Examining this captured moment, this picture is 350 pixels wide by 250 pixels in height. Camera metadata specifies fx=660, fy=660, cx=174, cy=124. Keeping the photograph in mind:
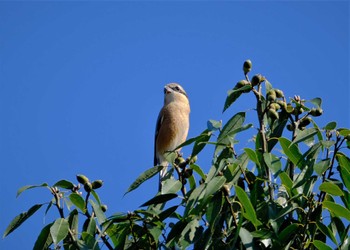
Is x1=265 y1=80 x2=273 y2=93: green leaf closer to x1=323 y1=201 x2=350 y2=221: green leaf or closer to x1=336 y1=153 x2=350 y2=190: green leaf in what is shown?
x1=336 y1=153 x2=350 y2=190: green leaf

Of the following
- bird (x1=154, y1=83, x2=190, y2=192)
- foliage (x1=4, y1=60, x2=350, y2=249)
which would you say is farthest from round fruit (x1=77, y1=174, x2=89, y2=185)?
bird (x1=154, y1=83, x2=190, y2=192)

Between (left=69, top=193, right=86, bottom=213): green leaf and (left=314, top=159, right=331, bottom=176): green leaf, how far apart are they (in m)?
1.02

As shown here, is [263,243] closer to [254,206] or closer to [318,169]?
[254,206]

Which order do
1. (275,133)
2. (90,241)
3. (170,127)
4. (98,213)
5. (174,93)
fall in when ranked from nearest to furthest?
(90,241), (98,213), (275,133), (170,127), (174,93)

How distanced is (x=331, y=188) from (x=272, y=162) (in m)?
0.26

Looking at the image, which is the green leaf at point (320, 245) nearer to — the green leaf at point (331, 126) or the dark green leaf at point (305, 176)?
the dark green leaf at point (305, 176)

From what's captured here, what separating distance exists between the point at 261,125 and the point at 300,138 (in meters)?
0.18

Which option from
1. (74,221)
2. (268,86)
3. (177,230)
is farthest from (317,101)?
(74,221)

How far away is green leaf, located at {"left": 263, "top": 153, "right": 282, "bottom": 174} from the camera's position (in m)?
2.71

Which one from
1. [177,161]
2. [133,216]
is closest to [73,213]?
[133,216]

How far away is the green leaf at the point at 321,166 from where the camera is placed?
2.62 meters

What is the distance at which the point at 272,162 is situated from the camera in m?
2.73

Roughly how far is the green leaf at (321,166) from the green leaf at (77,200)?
1.02 m

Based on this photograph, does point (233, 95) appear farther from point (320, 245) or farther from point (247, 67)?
point (320, 245)
